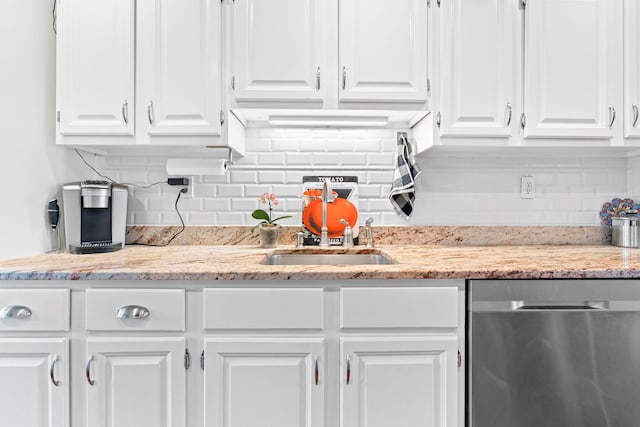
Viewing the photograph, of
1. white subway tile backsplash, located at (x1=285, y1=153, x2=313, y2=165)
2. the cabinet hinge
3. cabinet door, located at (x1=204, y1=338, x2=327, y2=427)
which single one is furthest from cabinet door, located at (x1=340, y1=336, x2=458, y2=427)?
white subway tile backsplash, located at (x1=285, y1=153, x2=313, y2=165)

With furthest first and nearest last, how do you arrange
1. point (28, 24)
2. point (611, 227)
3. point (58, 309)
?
point (611, 227) → point (28, 24) → point (58, 309)

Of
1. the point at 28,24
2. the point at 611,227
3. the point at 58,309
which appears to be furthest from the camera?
the point at 611,227

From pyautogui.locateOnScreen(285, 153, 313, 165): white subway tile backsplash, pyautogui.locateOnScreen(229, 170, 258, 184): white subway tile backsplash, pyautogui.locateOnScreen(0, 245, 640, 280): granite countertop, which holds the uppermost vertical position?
pyautogui.locateOnScreen(285, 153, 313, 165): white subway tile backsplash

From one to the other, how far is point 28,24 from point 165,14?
589 mm

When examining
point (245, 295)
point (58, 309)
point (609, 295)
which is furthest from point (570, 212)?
point (58, 309)

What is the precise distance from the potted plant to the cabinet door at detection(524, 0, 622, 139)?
1.27 metres

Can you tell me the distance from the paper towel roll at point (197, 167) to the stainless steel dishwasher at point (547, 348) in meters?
1.32

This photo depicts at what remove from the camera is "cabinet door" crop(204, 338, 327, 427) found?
1.36m

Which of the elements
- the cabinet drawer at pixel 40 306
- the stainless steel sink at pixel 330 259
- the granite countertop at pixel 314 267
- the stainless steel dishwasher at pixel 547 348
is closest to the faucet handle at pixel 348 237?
the stainless steel sink at pixel 330 259

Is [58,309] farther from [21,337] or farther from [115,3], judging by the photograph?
[115,3]

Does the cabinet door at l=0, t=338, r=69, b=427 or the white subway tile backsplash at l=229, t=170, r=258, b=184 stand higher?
A: the white subway tile backsplash at l=229, t=170, r=258, b=184

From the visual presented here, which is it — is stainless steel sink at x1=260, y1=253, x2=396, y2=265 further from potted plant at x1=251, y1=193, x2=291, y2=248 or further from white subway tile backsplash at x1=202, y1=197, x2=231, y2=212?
white subway tile backsplash at x1=202, y1=197, x2=231, y2=212

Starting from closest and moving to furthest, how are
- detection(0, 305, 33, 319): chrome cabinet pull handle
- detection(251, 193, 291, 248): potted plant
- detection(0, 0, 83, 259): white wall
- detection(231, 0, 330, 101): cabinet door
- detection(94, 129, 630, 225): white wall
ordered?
detection(0, 305, 33, 319): chrome cabinet pull handle < detection(0, 0, 83, 259): white wall < detection(231, 0, 330, 101): cabinet door < detection(251, 193, 291, 248): potted plant < detection(94, 129, 630, 225): white wall

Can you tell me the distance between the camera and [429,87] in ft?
5.79
